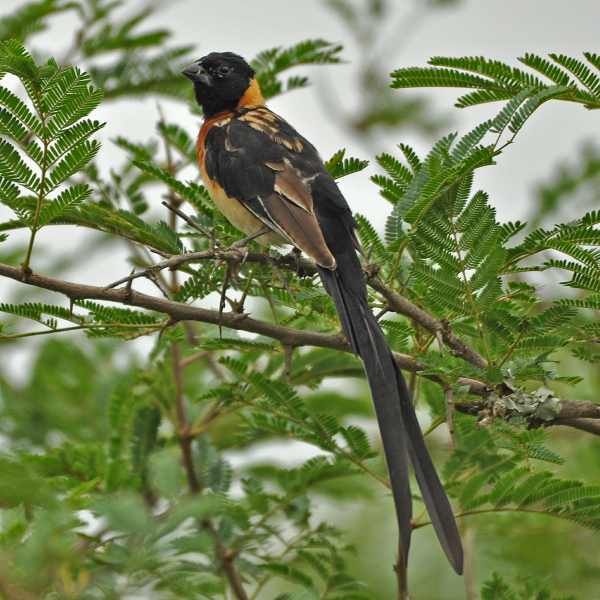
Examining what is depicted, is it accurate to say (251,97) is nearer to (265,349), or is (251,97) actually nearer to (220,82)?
(220,82)

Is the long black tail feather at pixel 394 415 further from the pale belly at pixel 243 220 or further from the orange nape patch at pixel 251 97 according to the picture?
the orange nape patch at pixel 251 97

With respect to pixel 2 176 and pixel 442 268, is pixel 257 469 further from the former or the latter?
pixel 2 176

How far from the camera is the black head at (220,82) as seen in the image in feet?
16.7

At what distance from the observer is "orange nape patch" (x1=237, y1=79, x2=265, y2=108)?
5.14 m

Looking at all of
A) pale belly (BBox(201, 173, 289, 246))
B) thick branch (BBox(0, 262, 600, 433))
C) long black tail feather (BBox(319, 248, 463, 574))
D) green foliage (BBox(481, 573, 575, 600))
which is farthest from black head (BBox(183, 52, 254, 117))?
A: green foliage (BBox(481, 573, 575, 600))

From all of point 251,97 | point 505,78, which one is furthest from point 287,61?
point 505,78

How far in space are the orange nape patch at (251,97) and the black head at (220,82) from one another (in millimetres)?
14

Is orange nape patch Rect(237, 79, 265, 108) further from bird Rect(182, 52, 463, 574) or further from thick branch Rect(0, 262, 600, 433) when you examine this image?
thick branch Rect(0, 262, 600, 433)

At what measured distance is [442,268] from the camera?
3.14 meters

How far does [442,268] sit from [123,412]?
177 centimetres

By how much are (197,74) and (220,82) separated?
123mm

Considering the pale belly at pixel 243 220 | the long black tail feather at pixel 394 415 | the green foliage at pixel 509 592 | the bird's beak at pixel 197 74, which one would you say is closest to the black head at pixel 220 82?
the bird's beak at pixel 197 74

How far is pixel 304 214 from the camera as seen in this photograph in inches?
150

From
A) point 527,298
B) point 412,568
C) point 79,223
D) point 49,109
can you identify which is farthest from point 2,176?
point 412,568
